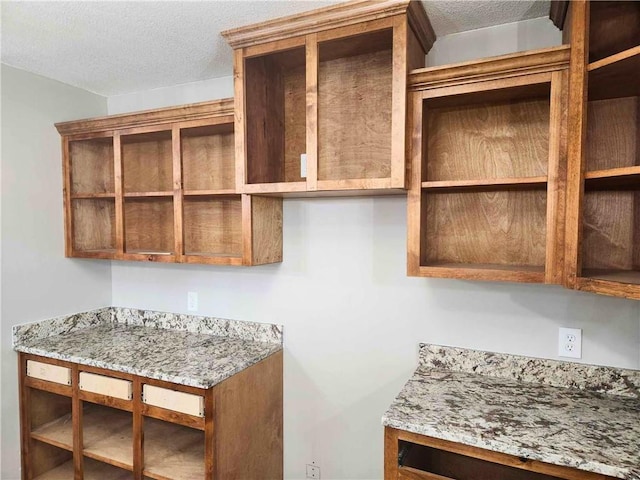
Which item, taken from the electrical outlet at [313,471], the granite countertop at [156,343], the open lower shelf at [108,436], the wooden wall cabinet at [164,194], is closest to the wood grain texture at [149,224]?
the wooden wall cabinet at [164,194]

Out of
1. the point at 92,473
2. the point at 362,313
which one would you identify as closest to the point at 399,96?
the point at 362,313

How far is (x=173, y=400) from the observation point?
5.60 feet

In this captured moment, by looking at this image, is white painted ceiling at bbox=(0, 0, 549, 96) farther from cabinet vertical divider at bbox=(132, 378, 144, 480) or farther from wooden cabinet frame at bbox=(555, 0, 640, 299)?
cabinet vertical divider at bbox=(132, 378, 144, 480)

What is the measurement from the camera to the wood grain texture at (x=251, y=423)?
1.70m

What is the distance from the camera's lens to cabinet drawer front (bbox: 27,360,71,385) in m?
1.99

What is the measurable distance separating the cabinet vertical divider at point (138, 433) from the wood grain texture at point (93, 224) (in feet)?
3.02

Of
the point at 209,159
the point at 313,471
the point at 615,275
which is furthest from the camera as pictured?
the point at 209,159

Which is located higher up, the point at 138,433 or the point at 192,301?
the point at 192,301

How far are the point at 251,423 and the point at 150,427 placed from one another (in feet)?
2.25

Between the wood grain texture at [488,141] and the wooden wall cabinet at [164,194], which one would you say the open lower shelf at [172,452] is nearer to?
the wooden wall cabinet at [164,194]

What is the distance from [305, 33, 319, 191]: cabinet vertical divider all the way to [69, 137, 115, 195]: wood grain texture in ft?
4.55

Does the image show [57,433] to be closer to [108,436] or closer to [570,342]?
[108,436]

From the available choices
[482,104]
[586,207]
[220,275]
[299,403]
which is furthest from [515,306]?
[220,275]

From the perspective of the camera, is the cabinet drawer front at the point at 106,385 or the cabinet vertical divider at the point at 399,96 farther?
the cabinet drawer front at the point at 106,385
